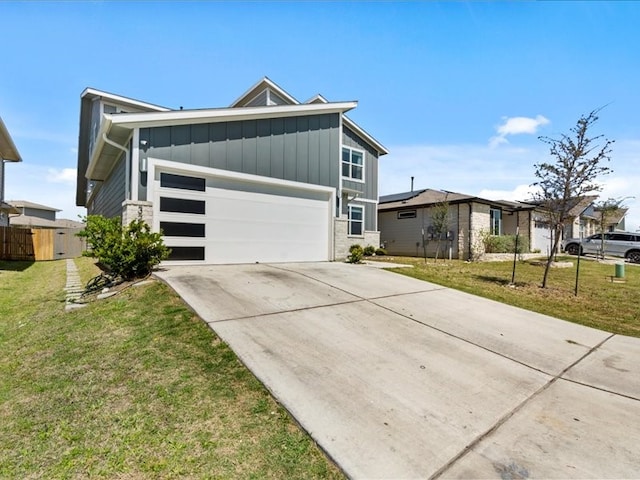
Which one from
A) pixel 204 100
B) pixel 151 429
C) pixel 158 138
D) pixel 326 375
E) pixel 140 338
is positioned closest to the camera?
pixel 151 429

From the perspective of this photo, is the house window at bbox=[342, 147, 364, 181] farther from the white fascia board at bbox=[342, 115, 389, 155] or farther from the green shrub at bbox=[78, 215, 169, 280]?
the green shrub at bbox=[78, 215, 169, 280]

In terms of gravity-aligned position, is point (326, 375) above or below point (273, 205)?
below

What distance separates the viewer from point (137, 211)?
7.61 metres

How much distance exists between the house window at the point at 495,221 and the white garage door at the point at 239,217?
1197 cm

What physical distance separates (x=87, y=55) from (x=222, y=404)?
428 inches

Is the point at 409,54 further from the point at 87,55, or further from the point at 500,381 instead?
the point at 87,55

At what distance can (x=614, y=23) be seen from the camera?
645 cm

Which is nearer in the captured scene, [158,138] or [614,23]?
[614,23]

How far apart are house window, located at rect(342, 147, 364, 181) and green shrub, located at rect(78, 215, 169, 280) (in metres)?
10.0

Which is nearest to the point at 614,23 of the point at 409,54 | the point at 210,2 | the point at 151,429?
the point at 409,54

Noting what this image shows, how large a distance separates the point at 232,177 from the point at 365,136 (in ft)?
28.5

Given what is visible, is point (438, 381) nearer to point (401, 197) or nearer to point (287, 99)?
point (287, 99)

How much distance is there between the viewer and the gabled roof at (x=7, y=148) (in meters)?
14.6

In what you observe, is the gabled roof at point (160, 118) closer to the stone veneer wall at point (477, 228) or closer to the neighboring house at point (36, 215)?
the stone veneer wall at point (477, 228)
